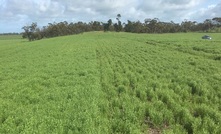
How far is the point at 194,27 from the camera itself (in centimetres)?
17850

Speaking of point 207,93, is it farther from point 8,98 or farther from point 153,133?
point 8,98

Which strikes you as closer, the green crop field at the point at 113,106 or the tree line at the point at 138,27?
the green crop field at the point at 113,106

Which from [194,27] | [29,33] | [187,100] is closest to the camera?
[187,100]

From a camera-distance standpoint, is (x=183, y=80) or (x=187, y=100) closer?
(x=187, y=100)

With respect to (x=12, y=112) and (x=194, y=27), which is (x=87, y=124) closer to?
(x=12, y=112)

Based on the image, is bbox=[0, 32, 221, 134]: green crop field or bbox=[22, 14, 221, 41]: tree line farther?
bbox=[22, 14, 221, 41]: tree line

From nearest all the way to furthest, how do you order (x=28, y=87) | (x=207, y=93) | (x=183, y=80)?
(x=207, y=93)
(x=28, y=87)
(x=183, y=80)

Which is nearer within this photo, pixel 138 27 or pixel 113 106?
pixel 113 106

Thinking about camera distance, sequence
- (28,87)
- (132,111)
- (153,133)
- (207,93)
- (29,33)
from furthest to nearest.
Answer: (29,33)
(28,87)
(207,93)
(132,111)
(153,133)

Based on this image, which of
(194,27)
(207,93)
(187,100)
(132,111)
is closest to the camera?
(132,111)

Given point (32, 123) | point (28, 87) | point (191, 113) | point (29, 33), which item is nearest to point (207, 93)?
point (191, 113)

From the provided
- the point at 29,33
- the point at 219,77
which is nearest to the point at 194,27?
the point at 29,33

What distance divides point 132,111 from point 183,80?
7.00 metres

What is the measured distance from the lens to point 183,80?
16.2 m
